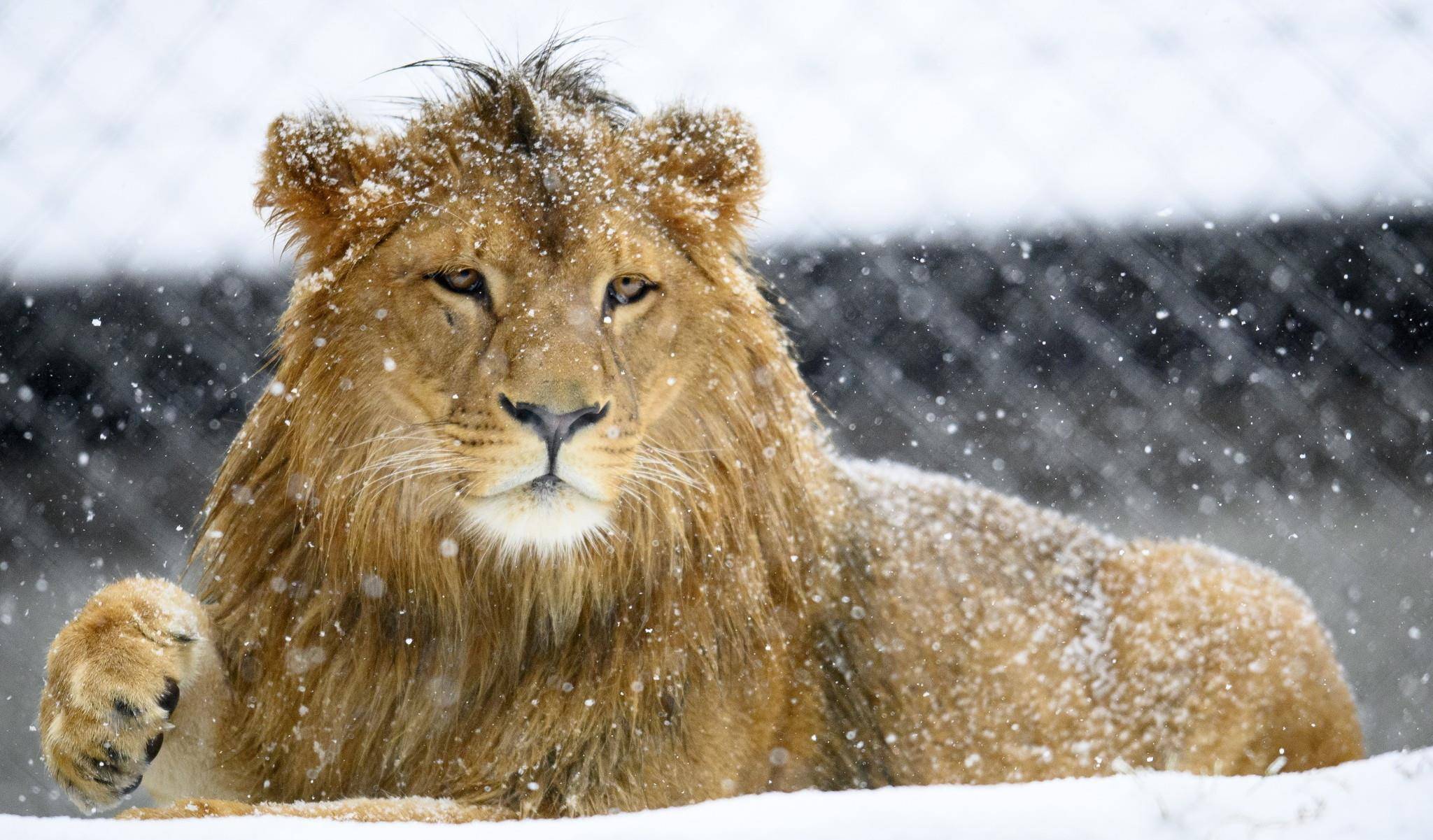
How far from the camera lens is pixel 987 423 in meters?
4.00

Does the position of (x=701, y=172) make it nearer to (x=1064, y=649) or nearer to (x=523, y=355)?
(x=523, y=355)

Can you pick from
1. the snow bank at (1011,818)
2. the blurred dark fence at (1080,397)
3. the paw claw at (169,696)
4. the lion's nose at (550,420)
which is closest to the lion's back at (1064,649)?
the lion's nose at (550,420)

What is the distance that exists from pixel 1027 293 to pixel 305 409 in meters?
2.63

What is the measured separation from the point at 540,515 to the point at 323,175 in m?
0.66

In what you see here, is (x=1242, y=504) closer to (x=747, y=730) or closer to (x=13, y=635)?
(x=747, y=730)

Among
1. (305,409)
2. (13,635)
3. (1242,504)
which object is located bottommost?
(13,635)

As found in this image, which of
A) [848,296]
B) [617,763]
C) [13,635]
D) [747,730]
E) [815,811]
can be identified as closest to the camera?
Result: [815,811]

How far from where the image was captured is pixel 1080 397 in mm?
3965

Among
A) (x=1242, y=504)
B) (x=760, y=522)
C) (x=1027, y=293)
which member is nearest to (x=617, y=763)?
(x=760, y=522)

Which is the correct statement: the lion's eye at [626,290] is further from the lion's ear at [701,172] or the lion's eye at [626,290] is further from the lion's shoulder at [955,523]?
the lion's shoulder at [955,523]

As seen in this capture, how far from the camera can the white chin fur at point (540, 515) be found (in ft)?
5.27

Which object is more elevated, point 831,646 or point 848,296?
point 848,296

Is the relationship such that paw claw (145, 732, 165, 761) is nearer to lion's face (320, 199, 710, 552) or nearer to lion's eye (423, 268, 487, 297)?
lion's face (320, 199, 710, 552)

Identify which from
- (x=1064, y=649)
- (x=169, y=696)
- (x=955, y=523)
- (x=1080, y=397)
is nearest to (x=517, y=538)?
(x=169, y=696)
